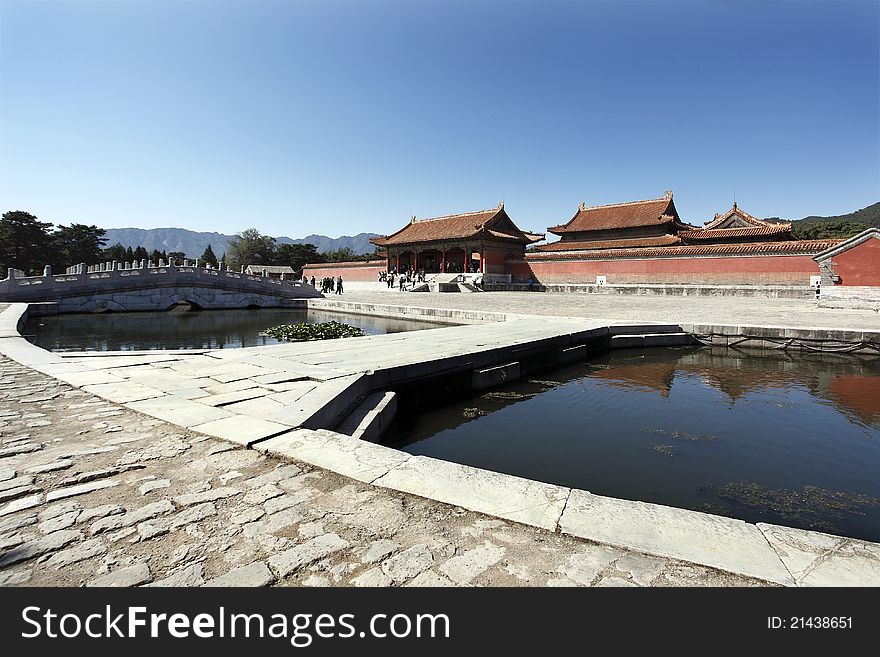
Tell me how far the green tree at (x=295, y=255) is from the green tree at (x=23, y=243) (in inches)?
1185

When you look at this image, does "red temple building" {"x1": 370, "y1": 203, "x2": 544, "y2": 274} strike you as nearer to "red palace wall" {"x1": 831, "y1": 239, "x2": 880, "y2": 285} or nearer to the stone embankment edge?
"red palace wall" {"x1": 831, "y1": 239, "x2": 880, "y2": 285}

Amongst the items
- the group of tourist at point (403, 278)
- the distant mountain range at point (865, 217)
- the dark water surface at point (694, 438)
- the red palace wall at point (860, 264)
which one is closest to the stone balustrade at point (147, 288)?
the group of tourist at point (403, 278)

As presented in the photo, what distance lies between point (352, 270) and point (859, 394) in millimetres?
41241

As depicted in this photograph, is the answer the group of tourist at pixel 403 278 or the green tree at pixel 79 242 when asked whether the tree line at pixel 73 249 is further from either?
the group of tourist at pixel 403 278

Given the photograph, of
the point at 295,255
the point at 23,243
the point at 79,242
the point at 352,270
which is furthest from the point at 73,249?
the point at 352,270

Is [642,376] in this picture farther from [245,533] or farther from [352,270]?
[352,270]

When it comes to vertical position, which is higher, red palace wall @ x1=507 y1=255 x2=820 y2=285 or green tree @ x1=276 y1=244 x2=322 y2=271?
green tree @ x1=276 y1=244 x2=322 y2=271

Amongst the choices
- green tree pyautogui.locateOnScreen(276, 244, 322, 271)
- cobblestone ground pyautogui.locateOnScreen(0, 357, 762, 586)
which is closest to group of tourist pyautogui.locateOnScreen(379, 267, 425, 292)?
cobblestone ground pyautogui.locateOnScreen(0, 357, 762, 586)

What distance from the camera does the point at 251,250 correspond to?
2763 inches

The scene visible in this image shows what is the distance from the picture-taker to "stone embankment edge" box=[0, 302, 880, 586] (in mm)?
2113

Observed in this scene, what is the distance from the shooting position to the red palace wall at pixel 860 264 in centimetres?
2002

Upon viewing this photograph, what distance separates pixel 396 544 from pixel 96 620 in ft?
3.89

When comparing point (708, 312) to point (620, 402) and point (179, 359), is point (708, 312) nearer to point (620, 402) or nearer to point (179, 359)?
point (620, 402)

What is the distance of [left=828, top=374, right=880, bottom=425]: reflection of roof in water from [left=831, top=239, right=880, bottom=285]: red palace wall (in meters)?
15.8
